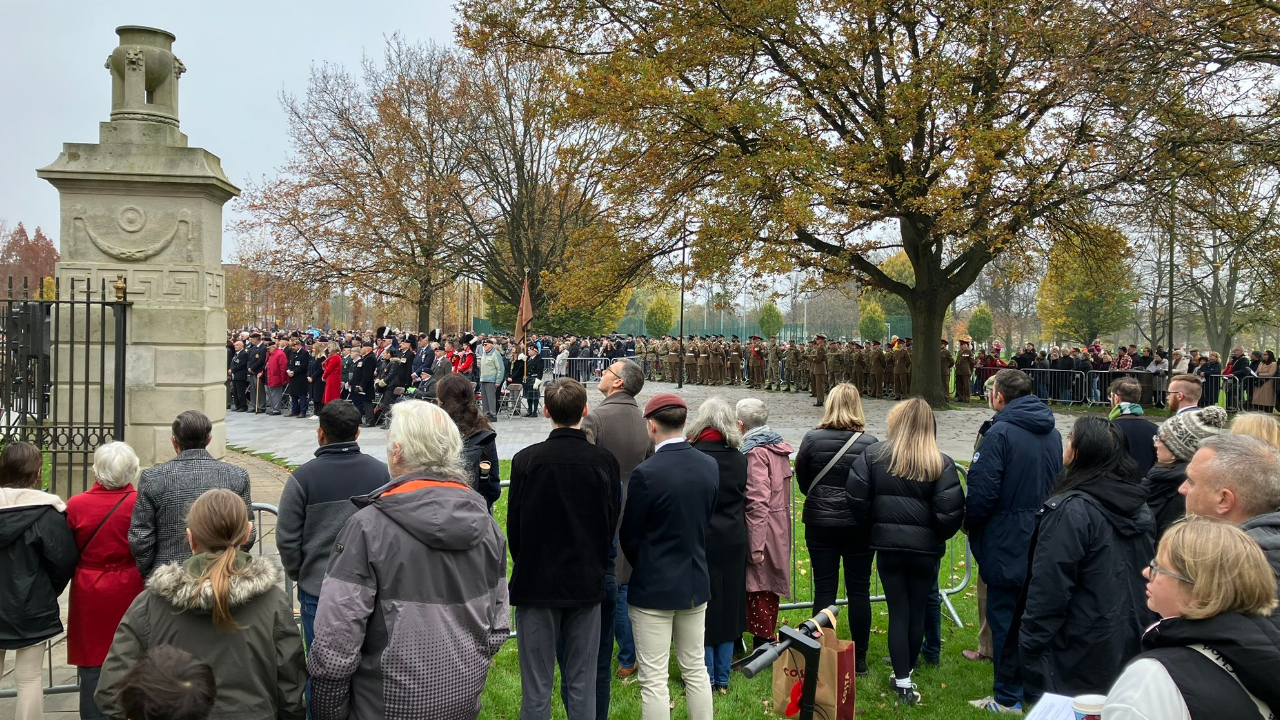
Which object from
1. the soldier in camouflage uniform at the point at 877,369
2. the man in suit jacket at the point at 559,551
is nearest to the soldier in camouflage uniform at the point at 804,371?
the soldier in camouflage uniform at the point at 877,369

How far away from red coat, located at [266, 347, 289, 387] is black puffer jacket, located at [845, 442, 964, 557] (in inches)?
698

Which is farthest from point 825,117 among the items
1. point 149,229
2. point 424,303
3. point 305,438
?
point 424,303

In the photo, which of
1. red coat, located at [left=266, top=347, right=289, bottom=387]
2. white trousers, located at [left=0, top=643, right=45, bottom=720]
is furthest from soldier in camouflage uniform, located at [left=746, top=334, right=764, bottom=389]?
white trousers, located at [left=0, top=643, right=45, bottom=720]

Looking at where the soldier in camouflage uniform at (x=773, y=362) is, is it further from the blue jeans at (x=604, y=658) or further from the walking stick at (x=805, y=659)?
the walking stick at (x=805, y=659)

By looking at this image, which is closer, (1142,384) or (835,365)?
(1142,384)

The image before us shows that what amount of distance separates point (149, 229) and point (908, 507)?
22.6 feet

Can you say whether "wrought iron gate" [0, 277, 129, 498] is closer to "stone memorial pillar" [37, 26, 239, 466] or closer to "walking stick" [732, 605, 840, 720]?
"stone memorial pillar" [37, 26, 239, 466]

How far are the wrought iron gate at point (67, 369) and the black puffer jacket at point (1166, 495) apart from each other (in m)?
7.41

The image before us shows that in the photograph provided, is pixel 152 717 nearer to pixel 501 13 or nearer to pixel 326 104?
pixel 501 13

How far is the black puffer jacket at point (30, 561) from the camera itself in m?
3.94

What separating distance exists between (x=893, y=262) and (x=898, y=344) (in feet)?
114

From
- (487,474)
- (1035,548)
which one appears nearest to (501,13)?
(487,474)

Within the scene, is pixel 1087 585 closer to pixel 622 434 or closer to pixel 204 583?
pixel 622 434

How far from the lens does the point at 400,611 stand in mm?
2982
